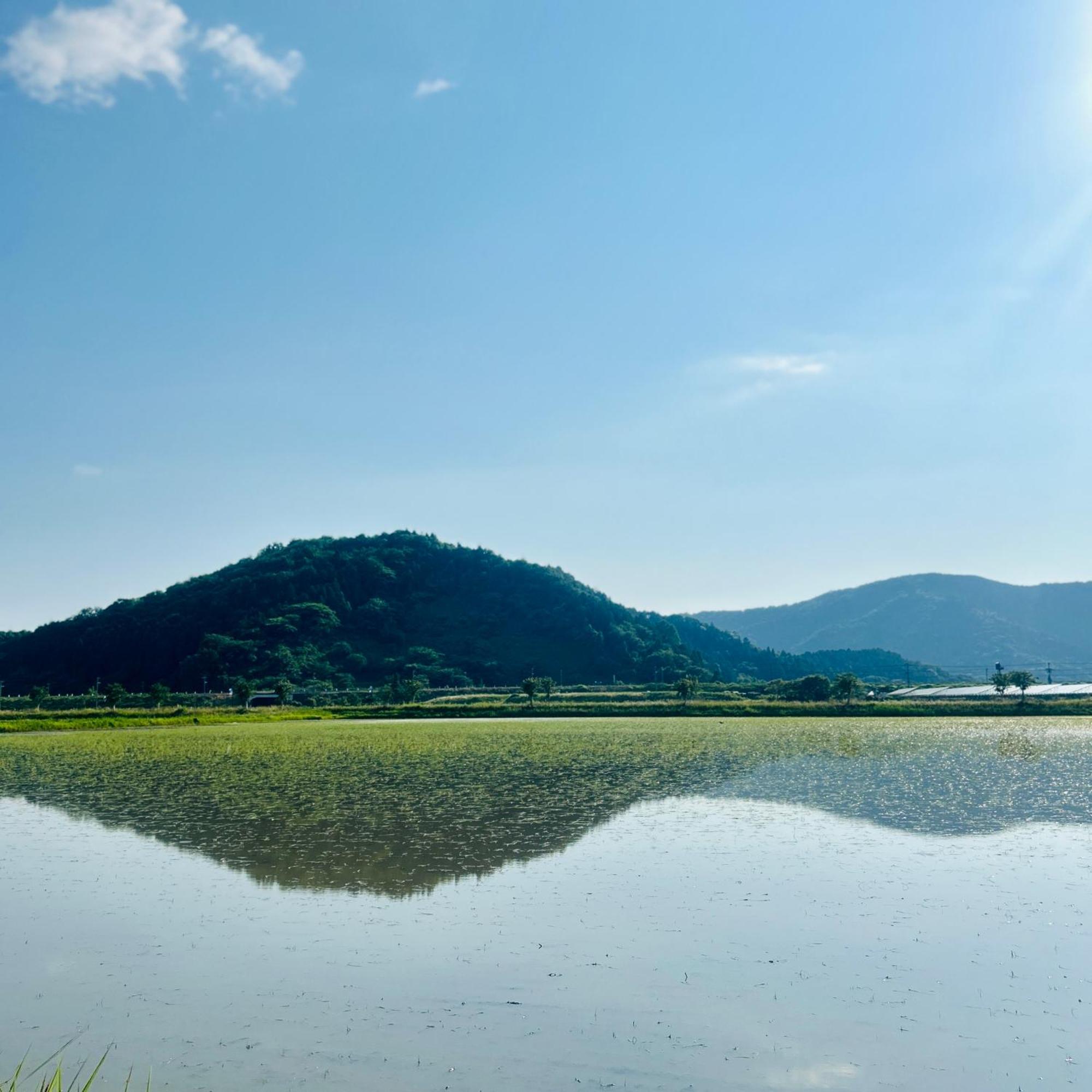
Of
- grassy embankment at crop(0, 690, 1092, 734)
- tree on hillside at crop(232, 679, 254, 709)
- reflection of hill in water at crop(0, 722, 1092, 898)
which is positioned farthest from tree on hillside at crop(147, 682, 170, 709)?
reflection of hill in water at crop(0, 722, 1092, 898)

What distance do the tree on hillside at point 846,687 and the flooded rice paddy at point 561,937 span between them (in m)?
61.1

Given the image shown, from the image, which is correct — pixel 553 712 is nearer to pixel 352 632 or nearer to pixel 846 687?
pixel 846 687

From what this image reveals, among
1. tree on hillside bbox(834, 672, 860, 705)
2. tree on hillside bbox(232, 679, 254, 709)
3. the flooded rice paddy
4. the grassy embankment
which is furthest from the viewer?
tree on hillside bbox(232, 679, 254, 709)

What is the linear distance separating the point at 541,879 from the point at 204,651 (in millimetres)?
128758

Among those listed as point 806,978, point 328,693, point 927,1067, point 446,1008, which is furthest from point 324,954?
point 328,693

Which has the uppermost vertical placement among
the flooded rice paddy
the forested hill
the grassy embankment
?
the forested hill

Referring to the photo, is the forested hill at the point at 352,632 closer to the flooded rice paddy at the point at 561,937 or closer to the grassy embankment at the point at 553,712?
the grassy embankment at the point at 553,712

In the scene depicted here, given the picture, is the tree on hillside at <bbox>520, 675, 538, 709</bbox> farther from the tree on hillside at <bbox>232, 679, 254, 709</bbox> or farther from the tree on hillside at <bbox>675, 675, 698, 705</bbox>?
the tree on hillside at <bbox>232, 679, 254, 709</bbox>

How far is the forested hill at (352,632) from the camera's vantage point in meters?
143

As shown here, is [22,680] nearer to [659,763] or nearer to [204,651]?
[204,651]

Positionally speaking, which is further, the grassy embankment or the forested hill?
the forested hill

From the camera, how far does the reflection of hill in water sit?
65.2 ft

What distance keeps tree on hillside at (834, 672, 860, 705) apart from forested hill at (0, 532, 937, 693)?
5494cm

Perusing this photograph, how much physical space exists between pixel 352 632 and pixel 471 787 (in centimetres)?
13335
